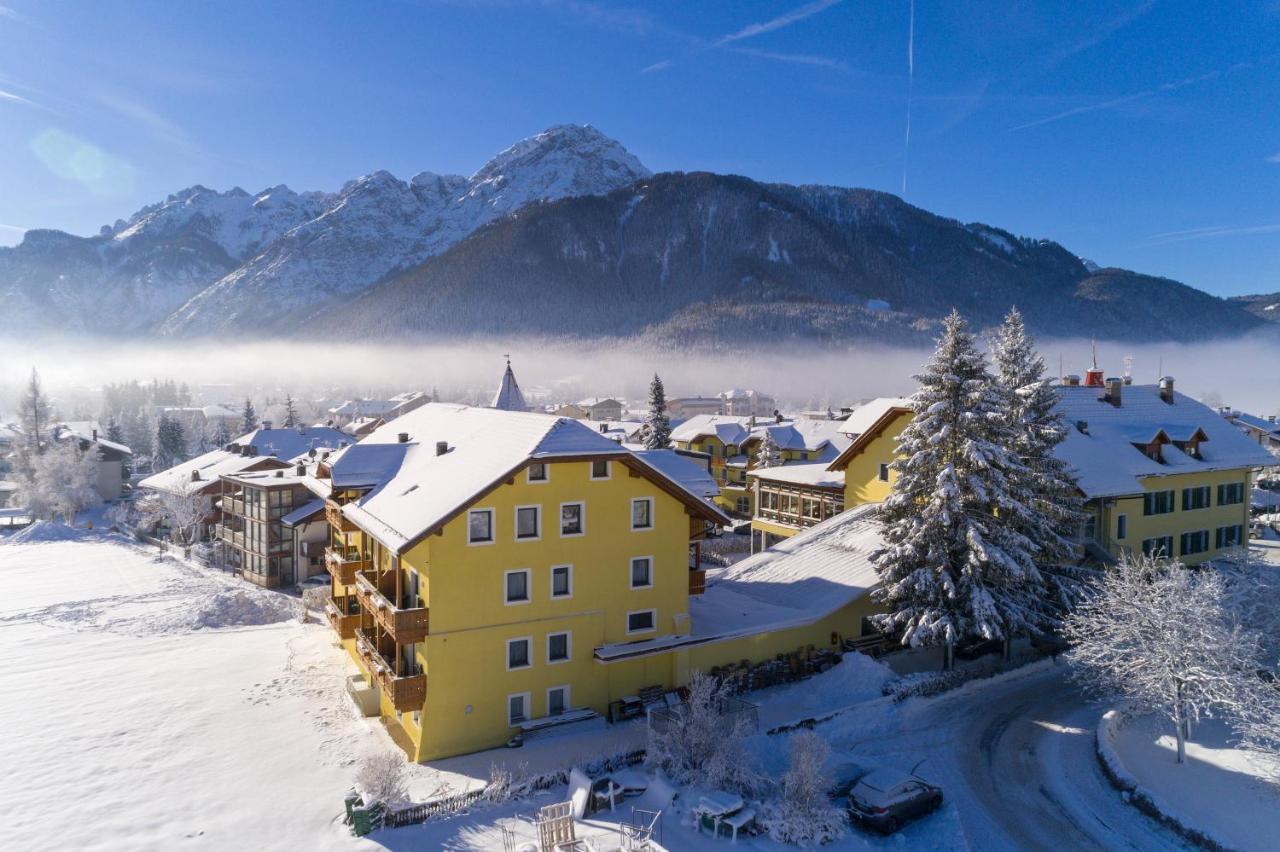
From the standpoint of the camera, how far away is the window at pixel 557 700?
25359 millimetres

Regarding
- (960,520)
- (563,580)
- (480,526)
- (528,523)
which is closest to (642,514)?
(563,580)

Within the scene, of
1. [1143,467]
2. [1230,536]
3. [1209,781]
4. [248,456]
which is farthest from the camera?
[248,456]

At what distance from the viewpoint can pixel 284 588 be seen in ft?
178

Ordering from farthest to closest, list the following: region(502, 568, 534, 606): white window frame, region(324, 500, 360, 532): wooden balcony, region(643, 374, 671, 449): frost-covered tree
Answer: region(643, 374, 671, 449): frost-covered tree → region(324, 500, 360, 532): wooden balcony → region(502, 568, 534, 606): white window frame

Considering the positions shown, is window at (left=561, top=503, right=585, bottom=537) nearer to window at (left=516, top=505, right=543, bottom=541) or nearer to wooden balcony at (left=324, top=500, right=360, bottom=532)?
window at (left=516, top=505, right=543, bottom=541)

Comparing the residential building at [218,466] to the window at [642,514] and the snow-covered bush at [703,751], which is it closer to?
the window at [642,514]

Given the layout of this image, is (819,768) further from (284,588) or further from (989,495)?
(284,588)

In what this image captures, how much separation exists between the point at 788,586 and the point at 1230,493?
29.1 metres

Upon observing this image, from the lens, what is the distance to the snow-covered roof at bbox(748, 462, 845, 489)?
147 feet

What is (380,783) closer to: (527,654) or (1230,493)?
(527,654)

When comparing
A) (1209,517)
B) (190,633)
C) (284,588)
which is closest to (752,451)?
(1209,517)

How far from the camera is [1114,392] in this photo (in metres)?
42.7

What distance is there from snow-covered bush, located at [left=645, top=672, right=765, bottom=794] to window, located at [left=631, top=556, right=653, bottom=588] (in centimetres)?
Result: 526

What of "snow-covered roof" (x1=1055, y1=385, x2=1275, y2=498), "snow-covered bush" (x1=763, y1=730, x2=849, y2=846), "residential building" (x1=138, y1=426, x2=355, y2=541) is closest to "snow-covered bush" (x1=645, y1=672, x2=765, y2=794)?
"snow-covered bush" (x1=763, y1=730, x2=849, y2=846)
